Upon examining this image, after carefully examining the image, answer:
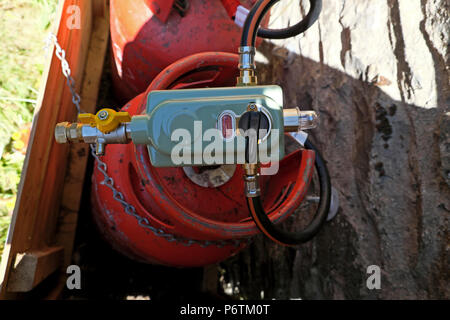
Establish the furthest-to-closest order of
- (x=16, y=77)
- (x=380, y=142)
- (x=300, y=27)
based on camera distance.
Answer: (x=16, y=77) < (x=380, y=142) < (x=300, y=27)

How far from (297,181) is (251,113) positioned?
341 mm

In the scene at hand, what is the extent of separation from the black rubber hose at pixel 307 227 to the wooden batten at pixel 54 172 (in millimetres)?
605

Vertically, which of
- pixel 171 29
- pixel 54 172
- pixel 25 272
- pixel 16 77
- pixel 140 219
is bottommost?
pixel 25 272

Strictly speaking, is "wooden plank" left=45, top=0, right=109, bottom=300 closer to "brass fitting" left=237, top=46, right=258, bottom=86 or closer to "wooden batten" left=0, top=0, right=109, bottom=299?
"wooden batten" left=0, top=0, right=109, bottom=299

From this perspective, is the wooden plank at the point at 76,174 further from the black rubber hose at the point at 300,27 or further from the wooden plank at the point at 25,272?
the black rubber hose at the point at 300,27

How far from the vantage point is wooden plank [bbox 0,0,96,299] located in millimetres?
856

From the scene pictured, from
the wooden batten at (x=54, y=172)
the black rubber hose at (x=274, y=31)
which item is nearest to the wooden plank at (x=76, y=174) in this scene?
the wooden batten at (x=54, y=172)

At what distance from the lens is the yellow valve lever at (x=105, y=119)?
59 cm

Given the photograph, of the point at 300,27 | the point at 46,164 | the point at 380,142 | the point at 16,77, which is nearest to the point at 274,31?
the point at 300,27

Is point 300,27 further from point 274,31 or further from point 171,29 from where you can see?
point 171,29

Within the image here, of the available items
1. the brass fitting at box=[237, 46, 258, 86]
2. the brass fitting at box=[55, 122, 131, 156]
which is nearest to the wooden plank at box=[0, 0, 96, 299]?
the brass fitting at box=[55, 122, 131, 156]

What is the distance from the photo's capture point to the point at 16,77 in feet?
4.23

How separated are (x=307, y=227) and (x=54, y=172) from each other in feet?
2.58
